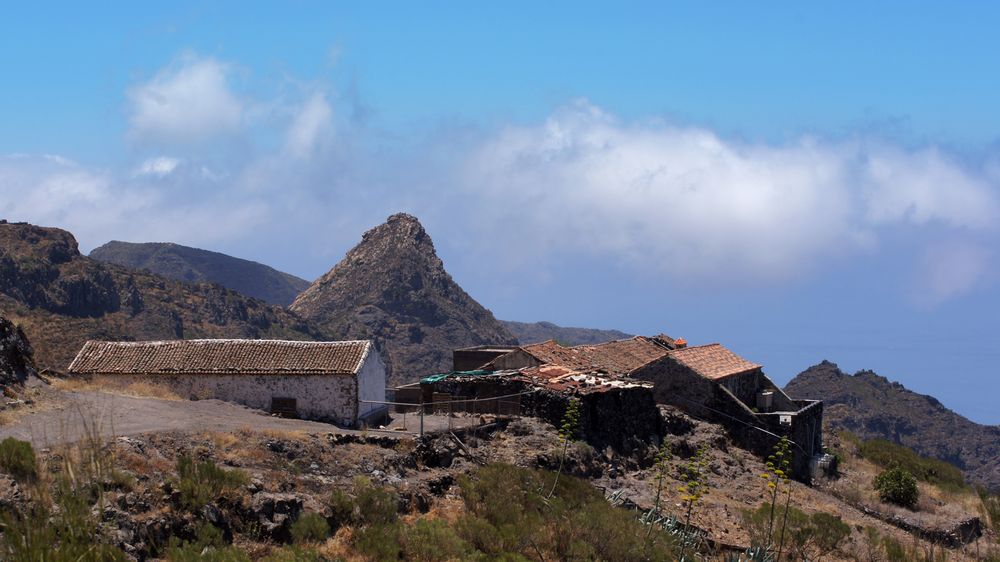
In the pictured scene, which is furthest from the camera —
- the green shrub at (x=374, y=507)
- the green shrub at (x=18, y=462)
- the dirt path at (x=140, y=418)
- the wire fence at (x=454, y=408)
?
the wire fence at (x=454, y=408)

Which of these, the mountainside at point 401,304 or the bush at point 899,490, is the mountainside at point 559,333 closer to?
the mountainside at point 401,304

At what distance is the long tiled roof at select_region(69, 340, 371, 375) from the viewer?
2953cm

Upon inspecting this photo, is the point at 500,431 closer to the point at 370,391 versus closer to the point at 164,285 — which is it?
the point at 370,391

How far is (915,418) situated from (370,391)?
71320mm

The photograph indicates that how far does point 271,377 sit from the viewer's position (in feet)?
95.7

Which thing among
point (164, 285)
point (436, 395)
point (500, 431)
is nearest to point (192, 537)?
point (500, 431)

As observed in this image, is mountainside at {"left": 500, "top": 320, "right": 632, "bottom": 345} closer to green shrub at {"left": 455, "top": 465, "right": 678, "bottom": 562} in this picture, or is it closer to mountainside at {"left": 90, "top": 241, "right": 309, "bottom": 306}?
mountainside at {"left": 90, "top": 241, "right": 309, "bottom": 306}

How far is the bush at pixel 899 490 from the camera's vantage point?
31.2m

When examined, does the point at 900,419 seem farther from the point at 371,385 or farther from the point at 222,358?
the point at 222,358

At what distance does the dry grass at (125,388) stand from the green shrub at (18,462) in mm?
11966

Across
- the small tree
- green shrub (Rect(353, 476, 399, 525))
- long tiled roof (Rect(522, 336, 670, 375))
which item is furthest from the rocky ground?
long tiled roof (Rect(522, 336, 670, 375))

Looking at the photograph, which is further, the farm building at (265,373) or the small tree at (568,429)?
the farm building at (265,373)

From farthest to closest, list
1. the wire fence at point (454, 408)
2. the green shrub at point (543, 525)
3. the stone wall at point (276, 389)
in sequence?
the stone wall at point (276, 389) → the wire fence at point (454, 408) → the green shrub at point (543, 525)

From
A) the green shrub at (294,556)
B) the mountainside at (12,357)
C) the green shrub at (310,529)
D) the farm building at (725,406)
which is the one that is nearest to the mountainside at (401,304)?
the farm building at (725,406)
